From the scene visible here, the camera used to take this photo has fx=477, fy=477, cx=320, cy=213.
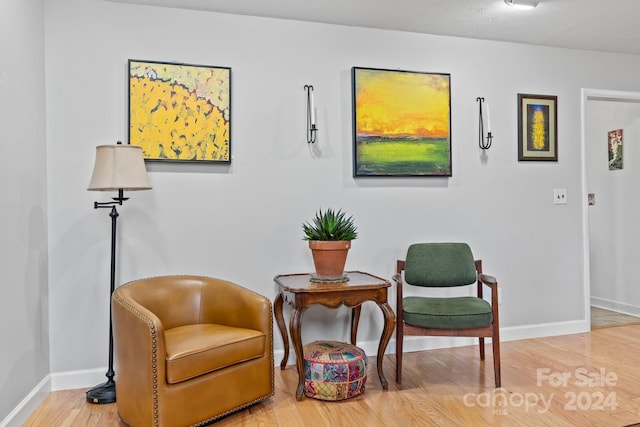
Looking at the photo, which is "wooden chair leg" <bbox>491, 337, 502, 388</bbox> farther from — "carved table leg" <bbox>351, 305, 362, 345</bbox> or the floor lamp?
the floor lamp

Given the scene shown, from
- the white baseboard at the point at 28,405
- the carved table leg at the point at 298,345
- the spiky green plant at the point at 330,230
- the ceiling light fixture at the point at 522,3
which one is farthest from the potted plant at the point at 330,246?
the ceiling light fixture at the point at 522,3

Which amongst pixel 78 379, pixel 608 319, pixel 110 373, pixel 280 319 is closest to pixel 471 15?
pixel 280 319

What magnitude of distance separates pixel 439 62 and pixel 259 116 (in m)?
1.42

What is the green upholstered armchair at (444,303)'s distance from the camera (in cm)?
267

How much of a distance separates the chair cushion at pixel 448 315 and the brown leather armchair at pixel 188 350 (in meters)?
0.84

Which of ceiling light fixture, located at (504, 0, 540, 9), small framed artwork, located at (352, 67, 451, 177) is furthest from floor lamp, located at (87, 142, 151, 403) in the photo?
ceiling light fixture, located at (504, 0, 540, 9)

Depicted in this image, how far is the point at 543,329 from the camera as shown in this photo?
3.75 metres

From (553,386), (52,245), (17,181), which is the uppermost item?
(17,181)

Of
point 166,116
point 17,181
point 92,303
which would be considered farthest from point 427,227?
point 17,181

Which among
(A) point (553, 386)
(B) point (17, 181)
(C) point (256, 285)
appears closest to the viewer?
(B) point (17, 181)

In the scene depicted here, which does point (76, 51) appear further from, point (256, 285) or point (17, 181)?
point (256, 285)

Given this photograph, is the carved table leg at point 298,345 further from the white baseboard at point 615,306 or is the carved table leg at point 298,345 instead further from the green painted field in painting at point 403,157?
the white baseboard at point 615,306

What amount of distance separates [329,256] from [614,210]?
11.0 feet

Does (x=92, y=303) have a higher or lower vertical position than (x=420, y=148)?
lower
